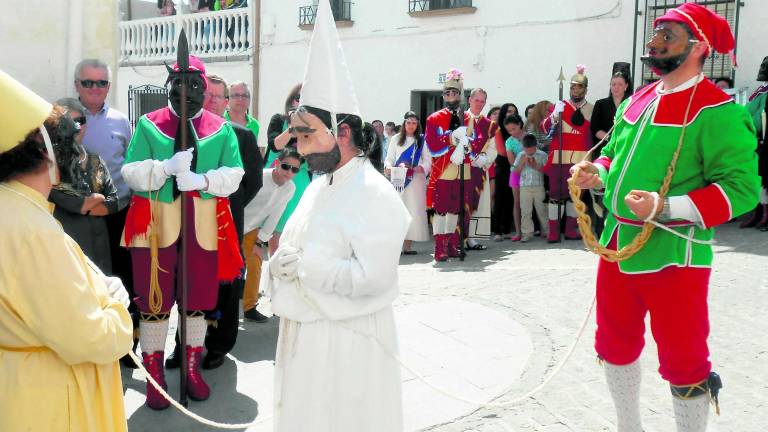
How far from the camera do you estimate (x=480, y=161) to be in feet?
30.0

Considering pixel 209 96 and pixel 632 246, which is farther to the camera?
pixel 209 96

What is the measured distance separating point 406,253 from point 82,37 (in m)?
5.42

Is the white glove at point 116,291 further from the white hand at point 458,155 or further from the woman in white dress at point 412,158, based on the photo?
the woman in white dress at point 412,158

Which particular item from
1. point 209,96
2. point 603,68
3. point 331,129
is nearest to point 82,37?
point 209,96

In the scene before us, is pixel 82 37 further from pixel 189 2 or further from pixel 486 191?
pixel 189 2

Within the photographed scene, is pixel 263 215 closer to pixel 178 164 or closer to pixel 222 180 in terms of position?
pixel 222 180

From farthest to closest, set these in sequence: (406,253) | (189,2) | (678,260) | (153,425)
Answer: (189,2) < (406,253) < (153,425) < (678,260)

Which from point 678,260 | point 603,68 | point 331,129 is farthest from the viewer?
point 603,68

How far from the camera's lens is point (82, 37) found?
545cm

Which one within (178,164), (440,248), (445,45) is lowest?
(440,248)

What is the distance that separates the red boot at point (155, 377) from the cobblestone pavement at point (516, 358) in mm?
60

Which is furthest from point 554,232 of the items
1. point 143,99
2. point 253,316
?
point 143,99

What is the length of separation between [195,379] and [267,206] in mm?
1875

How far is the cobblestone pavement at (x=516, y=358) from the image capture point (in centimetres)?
425
